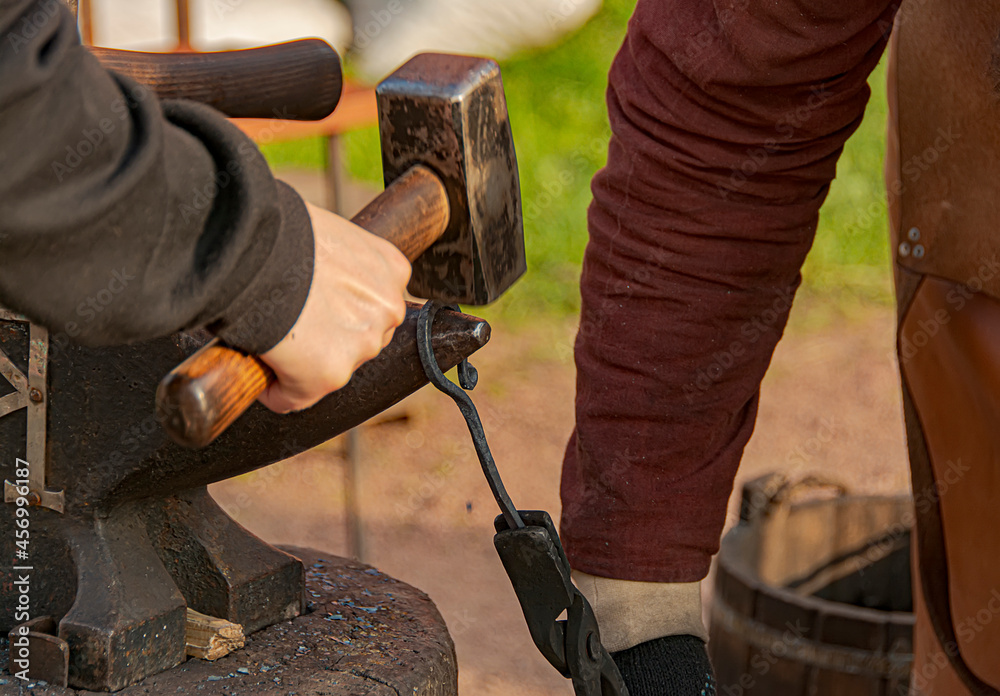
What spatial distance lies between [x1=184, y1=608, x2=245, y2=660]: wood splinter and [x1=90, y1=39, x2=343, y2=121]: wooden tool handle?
509mm

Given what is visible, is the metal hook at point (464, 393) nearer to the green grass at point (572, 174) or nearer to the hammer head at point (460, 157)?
the hammer head at point (460, 157)

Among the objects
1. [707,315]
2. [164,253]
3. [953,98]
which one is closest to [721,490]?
[707,315]

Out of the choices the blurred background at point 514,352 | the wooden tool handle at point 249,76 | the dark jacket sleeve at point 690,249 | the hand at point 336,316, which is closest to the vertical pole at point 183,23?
the blurred background at point 514,352

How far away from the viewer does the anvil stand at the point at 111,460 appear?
1017mm

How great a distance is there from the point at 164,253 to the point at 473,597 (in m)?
2.04

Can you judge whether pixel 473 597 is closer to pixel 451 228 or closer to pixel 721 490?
pixel 721 490

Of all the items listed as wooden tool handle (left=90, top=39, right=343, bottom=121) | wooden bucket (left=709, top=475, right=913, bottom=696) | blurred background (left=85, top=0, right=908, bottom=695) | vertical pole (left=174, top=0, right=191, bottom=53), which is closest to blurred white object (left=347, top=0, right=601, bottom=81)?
blurred background (left=85, top=0, right=908, bottom=695)

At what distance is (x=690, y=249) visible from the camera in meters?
1.16

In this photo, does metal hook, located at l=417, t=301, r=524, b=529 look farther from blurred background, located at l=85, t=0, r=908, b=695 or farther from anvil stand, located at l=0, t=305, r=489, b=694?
blurred background, located at l=85, t=0, r=908, b=695

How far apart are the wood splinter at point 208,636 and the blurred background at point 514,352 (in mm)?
1051

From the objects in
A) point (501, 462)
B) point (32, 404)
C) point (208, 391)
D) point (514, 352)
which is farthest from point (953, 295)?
point (514, 352)

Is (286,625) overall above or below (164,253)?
below

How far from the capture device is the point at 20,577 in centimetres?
110

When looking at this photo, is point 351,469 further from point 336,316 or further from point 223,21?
point 223,21
